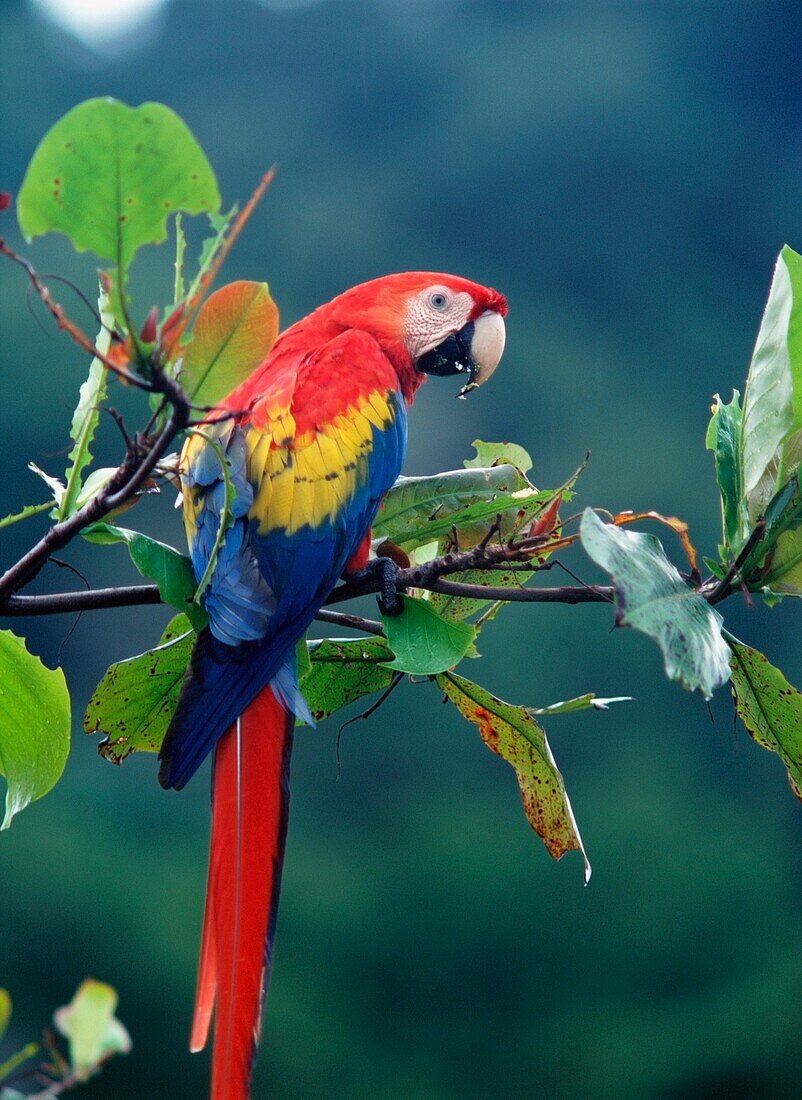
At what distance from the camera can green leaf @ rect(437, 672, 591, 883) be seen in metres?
0.55

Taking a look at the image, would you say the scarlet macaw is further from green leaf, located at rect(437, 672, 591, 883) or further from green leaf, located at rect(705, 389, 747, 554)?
green leaf, located at rect(705, 389, 747, 554)

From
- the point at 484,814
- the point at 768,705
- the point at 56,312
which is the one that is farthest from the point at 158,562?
the point at 484,814

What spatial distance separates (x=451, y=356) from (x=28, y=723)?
53 centimetres

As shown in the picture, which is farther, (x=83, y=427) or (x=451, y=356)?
(x=451, y=356)

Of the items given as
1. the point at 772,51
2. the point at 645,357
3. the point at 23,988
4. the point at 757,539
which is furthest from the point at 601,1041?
the point at 772,51

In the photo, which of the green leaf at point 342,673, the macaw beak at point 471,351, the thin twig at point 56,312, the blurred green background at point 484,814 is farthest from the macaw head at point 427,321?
the blurred green background at point 484,814

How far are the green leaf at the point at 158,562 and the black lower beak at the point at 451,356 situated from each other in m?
0.43

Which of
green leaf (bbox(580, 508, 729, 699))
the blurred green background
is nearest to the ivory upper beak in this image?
green leaf (bbox(580, 508, 729, 699))

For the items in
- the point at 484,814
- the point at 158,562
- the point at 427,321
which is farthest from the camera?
the point at 484,814

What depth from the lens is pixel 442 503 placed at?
0.56 metres

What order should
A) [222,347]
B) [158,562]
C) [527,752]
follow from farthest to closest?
[527,752] → [158,562] → [222,347]

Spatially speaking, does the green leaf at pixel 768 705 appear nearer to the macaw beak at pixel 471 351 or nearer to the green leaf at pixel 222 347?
the green leaf at pixel 222 347

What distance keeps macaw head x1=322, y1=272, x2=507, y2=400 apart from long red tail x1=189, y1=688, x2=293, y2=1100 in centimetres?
36

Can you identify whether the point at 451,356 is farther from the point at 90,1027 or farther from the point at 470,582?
the point at 90,1027
